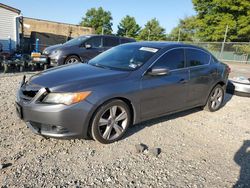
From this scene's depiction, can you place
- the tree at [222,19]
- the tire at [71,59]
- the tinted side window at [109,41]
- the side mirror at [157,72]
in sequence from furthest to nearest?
1. the tree at [222,19]
2. the tinted side window at [109,41]
3. the tire at [71,59]
4. the side mirror at [157,72]

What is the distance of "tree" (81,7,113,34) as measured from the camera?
231ft

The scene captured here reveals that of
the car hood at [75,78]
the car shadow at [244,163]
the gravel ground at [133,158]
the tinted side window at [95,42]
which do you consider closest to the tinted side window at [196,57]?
the gravel ground at [133,158]

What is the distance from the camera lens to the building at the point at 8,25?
18703 mm

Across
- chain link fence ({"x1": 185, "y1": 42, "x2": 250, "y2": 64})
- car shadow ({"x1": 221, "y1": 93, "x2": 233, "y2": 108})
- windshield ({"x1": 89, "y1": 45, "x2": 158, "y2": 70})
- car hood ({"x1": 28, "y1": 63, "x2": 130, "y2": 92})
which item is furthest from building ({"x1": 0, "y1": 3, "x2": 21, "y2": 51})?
chain link fence ({"x1": 185, "y1": 42, "x2": 250, "y2": 64})

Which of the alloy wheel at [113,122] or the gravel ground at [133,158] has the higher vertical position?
the alloy wheel at [113,122]

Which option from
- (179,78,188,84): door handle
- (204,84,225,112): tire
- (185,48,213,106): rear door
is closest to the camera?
(179,78,188,84): door handle

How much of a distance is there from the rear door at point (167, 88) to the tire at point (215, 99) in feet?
3.86

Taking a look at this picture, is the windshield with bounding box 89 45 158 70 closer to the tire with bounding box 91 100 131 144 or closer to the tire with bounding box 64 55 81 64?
the tire with bounding box 91 100 131 144

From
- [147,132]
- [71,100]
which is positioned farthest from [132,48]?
[71,100]

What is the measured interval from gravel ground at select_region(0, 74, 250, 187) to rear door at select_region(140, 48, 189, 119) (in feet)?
1.39

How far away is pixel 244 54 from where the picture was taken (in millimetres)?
24078

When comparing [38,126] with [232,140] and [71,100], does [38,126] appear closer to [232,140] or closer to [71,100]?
[71,100]

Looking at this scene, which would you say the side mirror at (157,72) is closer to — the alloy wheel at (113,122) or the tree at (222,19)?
the alloy wheel at (113,122)

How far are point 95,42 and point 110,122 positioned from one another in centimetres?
734
